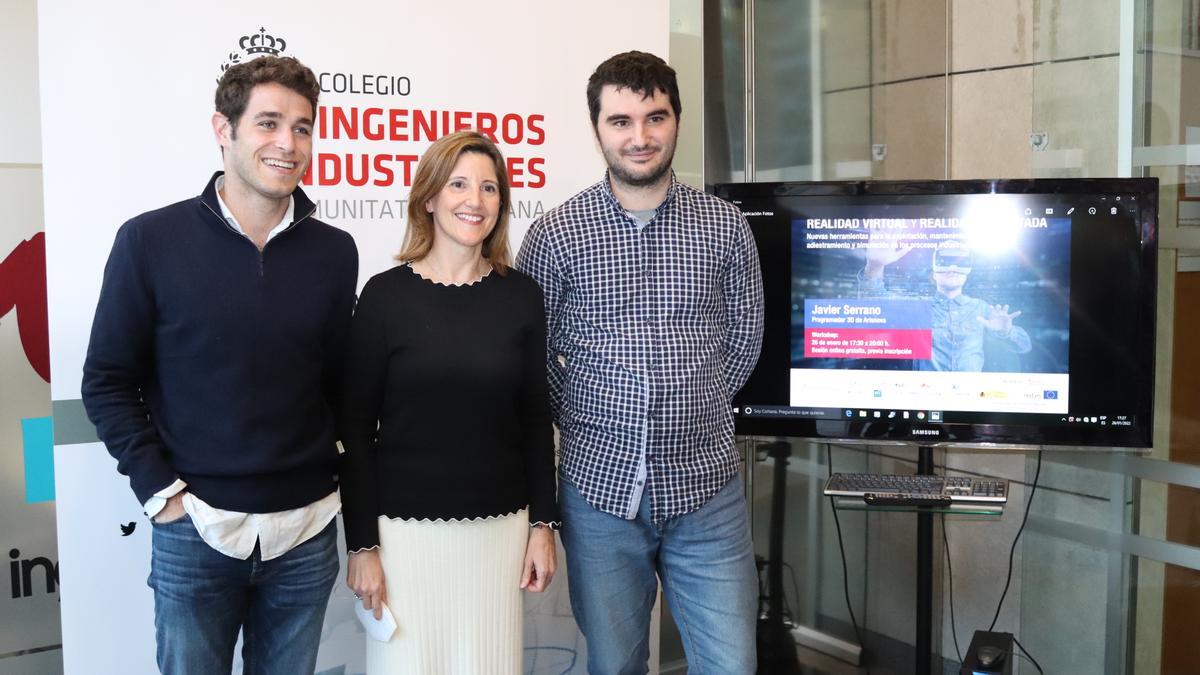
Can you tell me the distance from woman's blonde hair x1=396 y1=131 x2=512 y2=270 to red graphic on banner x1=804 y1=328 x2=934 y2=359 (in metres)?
1.00

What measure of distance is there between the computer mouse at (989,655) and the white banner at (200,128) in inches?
66.1

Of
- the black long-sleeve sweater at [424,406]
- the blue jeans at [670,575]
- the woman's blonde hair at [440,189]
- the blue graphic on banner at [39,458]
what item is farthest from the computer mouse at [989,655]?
the blue graphic on banner at [39,458]

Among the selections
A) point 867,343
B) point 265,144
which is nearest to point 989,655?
point 867,343

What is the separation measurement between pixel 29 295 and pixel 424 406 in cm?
152

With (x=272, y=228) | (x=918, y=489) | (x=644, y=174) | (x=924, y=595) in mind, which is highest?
(x=644, y=174)

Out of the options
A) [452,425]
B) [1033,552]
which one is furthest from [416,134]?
[1033,552]

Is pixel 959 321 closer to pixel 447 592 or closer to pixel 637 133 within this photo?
pixel 637 133

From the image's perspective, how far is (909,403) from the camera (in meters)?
2.87

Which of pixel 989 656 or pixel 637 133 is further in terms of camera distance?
pixel 989 656

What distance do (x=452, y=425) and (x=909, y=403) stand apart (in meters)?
1.34

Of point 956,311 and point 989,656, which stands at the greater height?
Answer: point 956,311

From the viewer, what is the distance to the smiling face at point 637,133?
7.72 feet

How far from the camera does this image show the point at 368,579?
215 cm

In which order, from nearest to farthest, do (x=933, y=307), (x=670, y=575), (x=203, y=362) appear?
(x=203, y=362)
(x=670, y=575)
(x=933, y=307)
